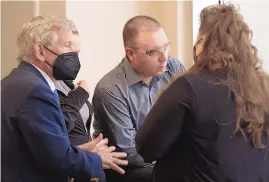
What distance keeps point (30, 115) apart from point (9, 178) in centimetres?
24

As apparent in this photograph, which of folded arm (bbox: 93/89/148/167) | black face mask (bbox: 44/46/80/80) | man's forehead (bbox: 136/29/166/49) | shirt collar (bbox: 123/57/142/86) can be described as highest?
man's forehead (bbox: 136/29/166/49)

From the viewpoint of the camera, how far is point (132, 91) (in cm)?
205

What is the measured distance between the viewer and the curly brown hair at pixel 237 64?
1.34 meters

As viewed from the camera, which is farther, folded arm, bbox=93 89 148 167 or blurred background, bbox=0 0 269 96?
blurred background, bbox=0 0 269 96

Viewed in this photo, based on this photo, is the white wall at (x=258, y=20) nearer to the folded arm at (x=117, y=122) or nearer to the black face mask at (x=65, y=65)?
the folded arm at (x=117, y=122)

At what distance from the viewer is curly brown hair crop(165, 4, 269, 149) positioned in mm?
1345

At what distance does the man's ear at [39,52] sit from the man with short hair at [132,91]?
1.48 ft

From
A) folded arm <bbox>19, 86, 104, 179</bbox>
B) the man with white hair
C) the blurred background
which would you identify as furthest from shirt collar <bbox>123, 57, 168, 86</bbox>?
the blurred background

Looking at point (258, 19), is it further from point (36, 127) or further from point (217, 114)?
point (36, 127)

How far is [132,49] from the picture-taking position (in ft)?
6.74

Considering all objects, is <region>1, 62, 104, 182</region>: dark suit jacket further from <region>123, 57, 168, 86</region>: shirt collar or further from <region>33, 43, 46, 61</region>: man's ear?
<region>123, 57, 168, 86</region>: shirt collar

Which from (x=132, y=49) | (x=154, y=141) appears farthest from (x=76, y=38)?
(x=154, y=141)

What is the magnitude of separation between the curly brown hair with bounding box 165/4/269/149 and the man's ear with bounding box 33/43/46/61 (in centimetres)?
59

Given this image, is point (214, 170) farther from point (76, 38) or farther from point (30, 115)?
point (76, 38)
